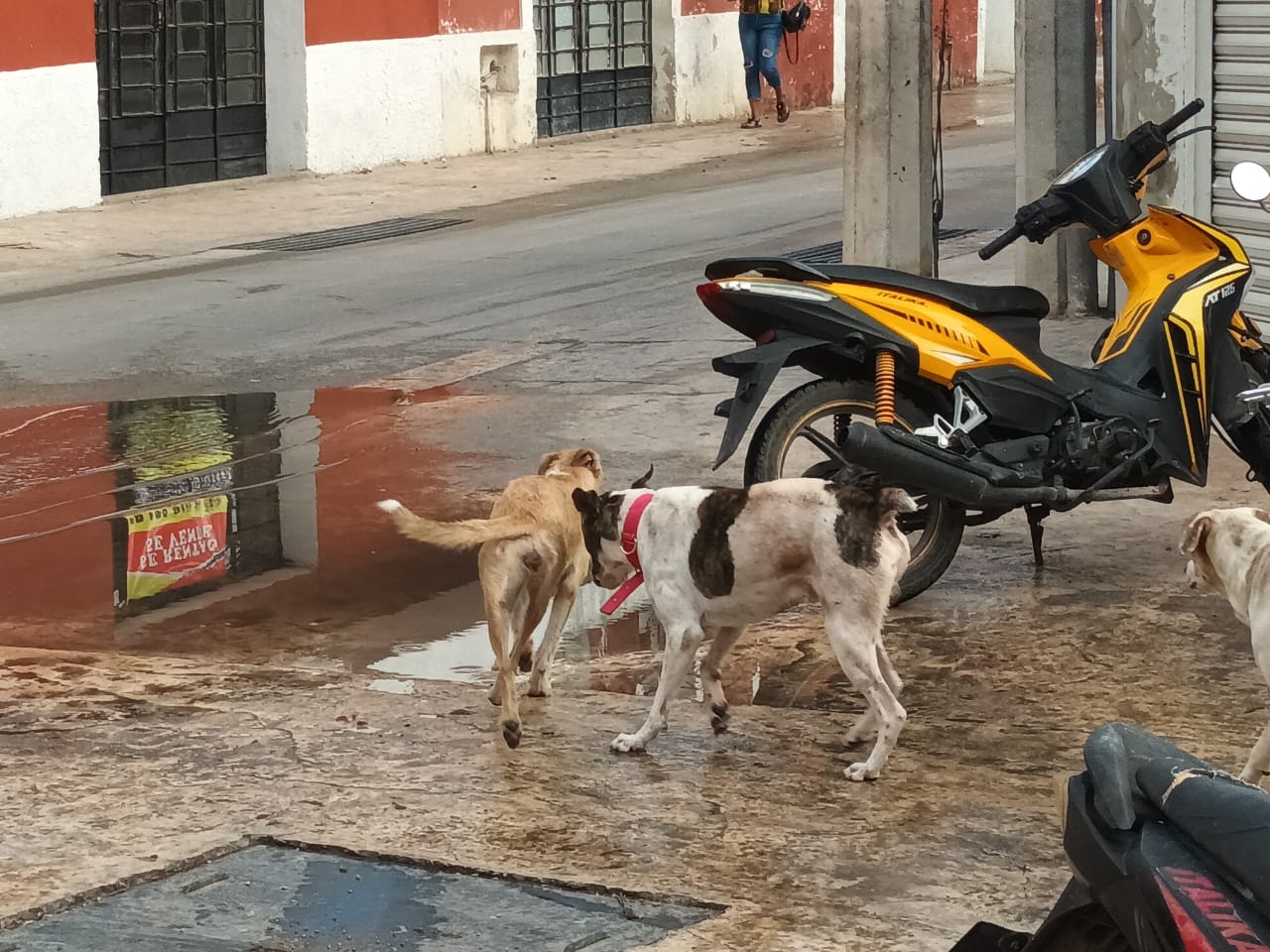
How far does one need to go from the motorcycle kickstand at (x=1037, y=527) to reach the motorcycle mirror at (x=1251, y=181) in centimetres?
120

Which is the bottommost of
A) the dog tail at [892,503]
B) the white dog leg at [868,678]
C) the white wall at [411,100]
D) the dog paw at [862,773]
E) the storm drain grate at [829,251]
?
the dog paw at [862,773]

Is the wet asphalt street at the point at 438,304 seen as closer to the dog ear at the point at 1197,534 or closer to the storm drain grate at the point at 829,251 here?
the storm drain grate at the point at 829,251

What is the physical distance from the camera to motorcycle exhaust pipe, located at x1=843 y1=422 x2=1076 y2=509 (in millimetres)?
6504

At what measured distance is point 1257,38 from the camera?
33.5 feet

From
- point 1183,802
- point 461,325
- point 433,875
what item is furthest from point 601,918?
point 461,325

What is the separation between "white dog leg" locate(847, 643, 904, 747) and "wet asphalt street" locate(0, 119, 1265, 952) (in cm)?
9

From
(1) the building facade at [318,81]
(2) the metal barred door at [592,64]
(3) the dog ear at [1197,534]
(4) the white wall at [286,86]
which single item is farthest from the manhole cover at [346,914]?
(2) the metal barred door at [592,64]

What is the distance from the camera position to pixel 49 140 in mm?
17688

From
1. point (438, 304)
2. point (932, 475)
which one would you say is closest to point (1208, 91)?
point (932, 475)

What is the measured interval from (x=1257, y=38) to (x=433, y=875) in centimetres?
719

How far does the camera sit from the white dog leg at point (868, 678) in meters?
5.43

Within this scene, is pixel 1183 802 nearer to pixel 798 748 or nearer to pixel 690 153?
pixel 798 748

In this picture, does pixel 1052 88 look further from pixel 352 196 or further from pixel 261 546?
pixel 352 196

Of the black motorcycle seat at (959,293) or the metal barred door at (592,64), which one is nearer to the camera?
the black motorcycle seat at (959,293)
